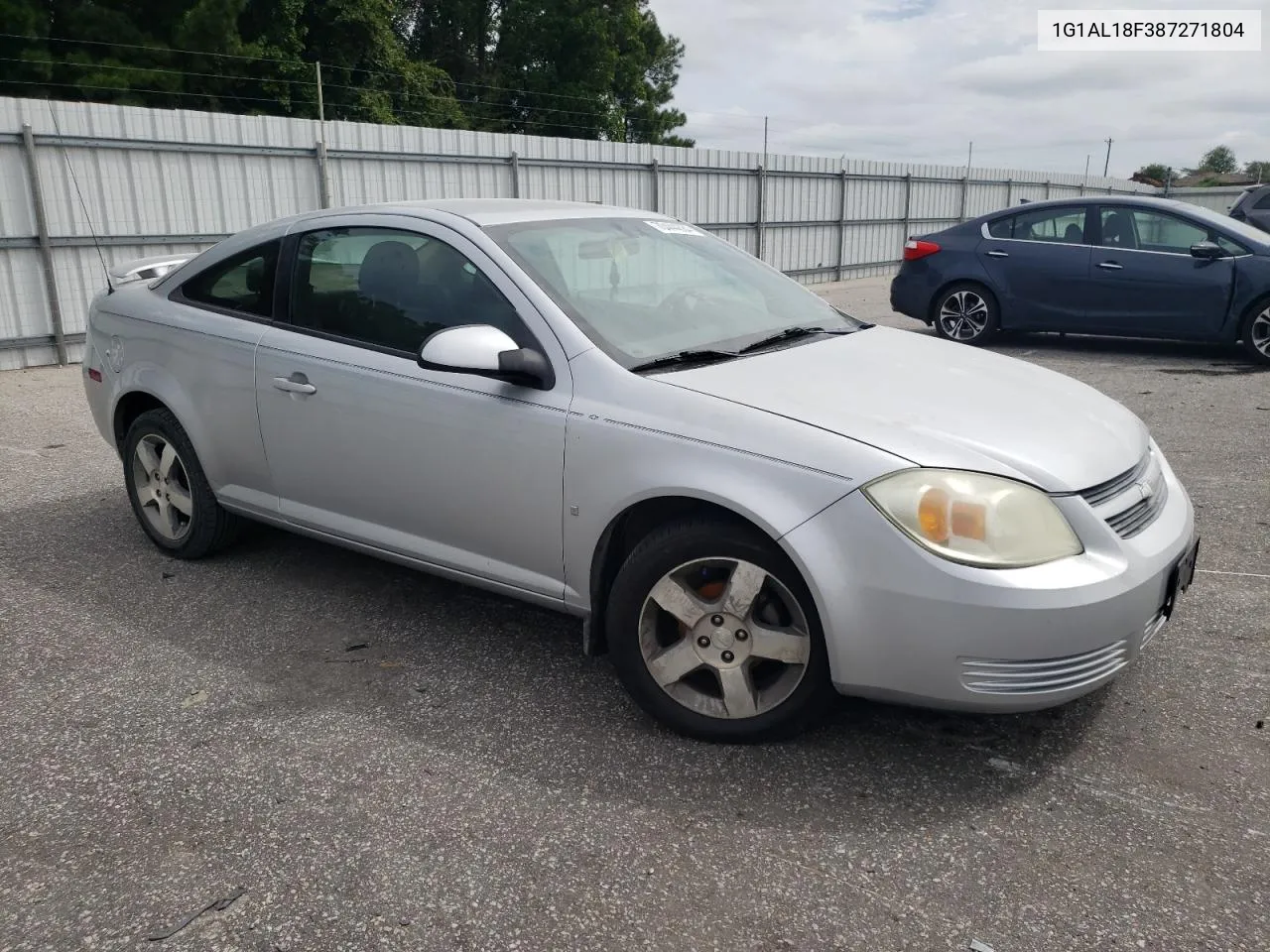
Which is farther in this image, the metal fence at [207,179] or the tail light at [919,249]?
the tail light at [919,249]

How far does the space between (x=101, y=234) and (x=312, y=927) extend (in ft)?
33.0

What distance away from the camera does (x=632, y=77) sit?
40.9 meters

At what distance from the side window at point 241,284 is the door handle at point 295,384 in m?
0.35

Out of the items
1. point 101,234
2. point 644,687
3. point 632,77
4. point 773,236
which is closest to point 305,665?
point 644,687

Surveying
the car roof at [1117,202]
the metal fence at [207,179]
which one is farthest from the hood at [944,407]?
the metal fence at [207,179]

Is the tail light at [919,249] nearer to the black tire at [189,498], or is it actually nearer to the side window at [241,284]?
the side window at [241,284]

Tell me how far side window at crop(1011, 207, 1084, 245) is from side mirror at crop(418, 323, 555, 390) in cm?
827

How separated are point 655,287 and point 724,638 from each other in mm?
1372

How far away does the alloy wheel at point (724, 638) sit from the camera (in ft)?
9.30

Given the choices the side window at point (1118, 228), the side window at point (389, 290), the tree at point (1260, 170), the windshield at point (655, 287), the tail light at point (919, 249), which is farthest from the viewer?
the tree at point (1260, 170)

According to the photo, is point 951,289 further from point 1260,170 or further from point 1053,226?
point 1260,170

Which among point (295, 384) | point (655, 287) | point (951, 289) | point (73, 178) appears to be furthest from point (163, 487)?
point (951, 289)

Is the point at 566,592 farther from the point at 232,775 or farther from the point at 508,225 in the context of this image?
the point at 508,225

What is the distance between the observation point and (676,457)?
2.88 metres
